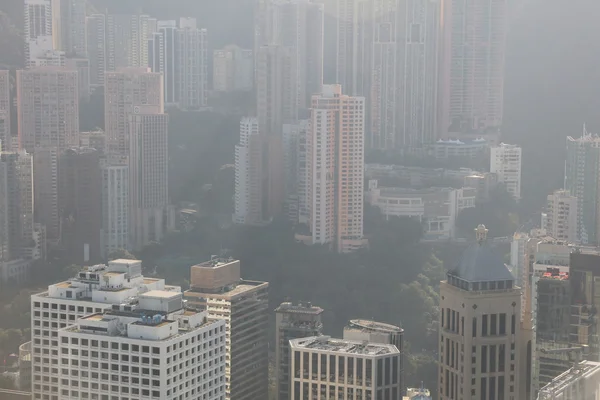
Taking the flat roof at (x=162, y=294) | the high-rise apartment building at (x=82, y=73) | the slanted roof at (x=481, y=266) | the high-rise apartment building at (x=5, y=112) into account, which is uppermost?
the high-rise apartment building at (x=82, y=73)

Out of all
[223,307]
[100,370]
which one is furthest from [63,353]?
[223,307]

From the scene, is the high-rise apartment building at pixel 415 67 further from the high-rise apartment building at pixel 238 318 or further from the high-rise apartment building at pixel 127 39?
the high-rise apartment building at pixel 238 318

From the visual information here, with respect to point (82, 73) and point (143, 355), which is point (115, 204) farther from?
point (143, 355)

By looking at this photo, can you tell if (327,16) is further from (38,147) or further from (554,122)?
(38,147)

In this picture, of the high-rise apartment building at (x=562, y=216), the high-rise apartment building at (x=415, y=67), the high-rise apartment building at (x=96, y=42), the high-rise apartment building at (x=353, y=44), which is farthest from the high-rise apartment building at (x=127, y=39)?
the high-rise apartment building at (x=562, y=216)

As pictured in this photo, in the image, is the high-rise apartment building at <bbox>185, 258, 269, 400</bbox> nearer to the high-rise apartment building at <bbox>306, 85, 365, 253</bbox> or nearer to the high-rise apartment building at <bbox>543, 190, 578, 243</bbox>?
the high-rise apartment building at <bbox>543, 190, 578, 243</bbox>

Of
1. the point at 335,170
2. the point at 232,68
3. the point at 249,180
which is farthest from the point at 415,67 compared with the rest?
the point at 335,170
